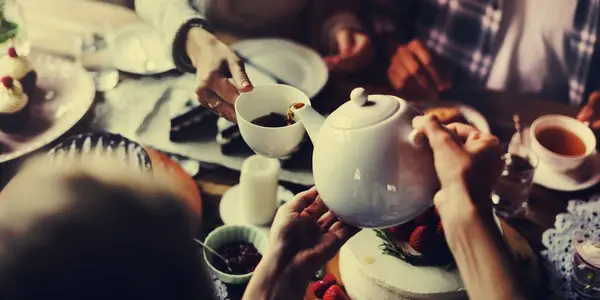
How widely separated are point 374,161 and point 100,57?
0.71 meters

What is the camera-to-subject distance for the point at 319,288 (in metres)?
0.78

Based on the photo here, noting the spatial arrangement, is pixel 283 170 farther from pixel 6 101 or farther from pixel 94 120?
pixel 6 101

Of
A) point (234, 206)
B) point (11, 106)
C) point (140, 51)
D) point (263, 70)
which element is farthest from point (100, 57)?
point (234, 206)

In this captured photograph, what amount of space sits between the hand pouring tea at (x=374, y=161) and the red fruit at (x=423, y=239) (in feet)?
0.44

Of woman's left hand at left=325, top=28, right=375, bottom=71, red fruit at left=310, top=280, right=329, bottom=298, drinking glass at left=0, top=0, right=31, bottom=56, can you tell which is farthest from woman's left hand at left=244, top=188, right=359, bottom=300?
drinking glass at left=0, top=0, right=31, bottom=56

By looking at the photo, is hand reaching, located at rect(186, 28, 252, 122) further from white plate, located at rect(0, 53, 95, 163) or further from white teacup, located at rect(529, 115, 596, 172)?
white teacup, located at rect(529, 115, 596, 172)

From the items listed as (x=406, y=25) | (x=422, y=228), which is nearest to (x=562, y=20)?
(x=406, y=25)

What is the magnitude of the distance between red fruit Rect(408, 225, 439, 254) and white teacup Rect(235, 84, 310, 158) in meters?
0.17

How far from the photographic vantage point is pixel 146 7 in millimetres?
1085

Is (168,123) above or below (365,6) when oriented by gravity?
below

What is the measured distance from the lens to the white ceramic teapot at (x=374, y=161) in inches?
21.5

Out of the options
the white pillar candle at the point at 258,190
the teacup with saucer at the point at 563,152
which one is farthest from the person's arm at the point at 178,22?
the teacup with saucer at the point at 563,152

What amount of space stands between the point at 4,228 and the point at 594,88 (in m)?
0.98

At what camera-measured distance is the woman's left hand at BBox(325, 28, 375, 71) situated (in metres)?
1.06
